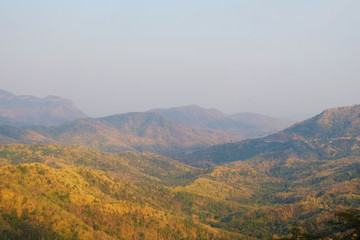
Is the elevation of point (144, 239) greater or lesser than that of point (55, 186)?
lesser

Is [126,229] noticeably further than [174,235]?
No

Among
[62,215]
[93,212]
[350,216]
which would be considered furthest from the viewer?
[93,212]

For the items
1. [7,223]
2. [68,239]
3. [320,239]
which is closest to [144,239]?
[68,239]

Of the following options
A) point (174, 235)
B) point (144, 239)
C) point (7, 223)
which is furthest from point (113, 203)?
point (7, 223)

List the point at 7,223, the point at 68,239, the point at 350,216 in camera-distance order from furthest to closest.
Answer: the point at 68,239 < the point at 7,223 < the point at 350,216

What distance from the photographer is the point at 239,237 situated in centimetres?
19400

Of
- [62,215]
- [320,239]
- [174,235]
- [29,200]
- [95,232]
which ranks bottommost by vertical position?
[174,235]

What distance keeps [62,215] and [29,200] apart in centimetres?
1890

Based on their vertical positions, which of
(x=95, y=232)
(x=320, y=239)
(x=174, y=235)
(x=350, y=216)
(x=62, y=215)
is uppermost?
(x=350, y=216)

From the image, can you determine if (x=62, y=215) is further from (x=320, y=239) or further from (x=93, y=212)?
(x=320, y=239)

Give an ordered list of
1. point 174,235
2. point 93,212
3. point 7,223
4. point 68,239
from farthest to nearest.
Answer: point 174,235
point 93,212
point 68,239
point 7,223

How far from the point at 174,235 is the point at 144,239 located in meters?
25.5

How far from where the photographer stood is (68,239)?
448ft

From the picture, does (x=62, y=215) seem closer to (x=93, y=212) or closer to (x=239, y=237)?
(x=93, y=212)
